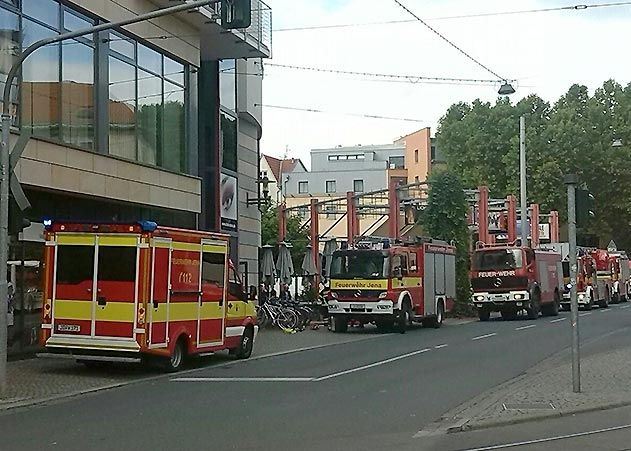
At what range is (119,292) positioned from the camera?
60.3ft

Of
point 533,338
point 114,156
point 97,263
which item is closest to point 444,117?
point 533,338

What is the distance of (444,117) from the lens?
8269 cm

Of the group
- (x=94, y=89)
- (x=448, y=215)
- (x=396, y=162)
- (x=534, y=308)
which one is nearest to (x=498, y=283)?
(x=534, y=308)

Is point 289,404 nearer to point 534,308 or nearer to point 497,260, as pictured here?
point 497,260

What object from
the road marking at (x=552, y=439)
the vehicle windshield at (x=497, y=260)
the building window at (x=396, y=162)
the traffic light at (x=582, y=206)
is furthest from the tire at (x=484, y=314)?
the building window at (x=396, y=162)

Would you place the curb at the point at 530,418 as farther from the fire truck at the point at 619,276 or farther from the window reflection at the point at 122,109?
the fire truck at the point at 619,276

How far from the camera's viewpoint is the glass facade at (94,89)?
20.8 meters

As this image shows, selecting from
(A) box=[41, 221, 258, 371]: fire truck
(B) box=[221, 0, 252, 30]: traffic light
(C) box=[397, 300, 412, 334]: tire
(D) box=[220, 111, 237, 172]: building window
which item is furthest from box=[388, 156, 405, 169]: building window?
(B) box=[221, 0, 252, 30]: traffic light

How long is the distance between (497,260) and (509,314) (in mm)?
2765

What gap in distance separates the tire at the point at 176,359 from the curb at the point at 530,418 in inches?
329

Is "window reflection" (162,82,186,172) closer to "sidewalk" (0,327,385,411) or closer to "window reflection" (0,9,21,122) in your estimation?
"sidewalk" (0,327,385,411)

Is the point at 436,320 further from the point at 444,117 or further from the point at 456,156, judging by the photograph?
the point at 444,117

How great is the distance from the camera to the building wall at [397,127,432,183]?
308 feet

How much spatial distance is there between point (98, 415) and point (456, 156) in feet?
216
